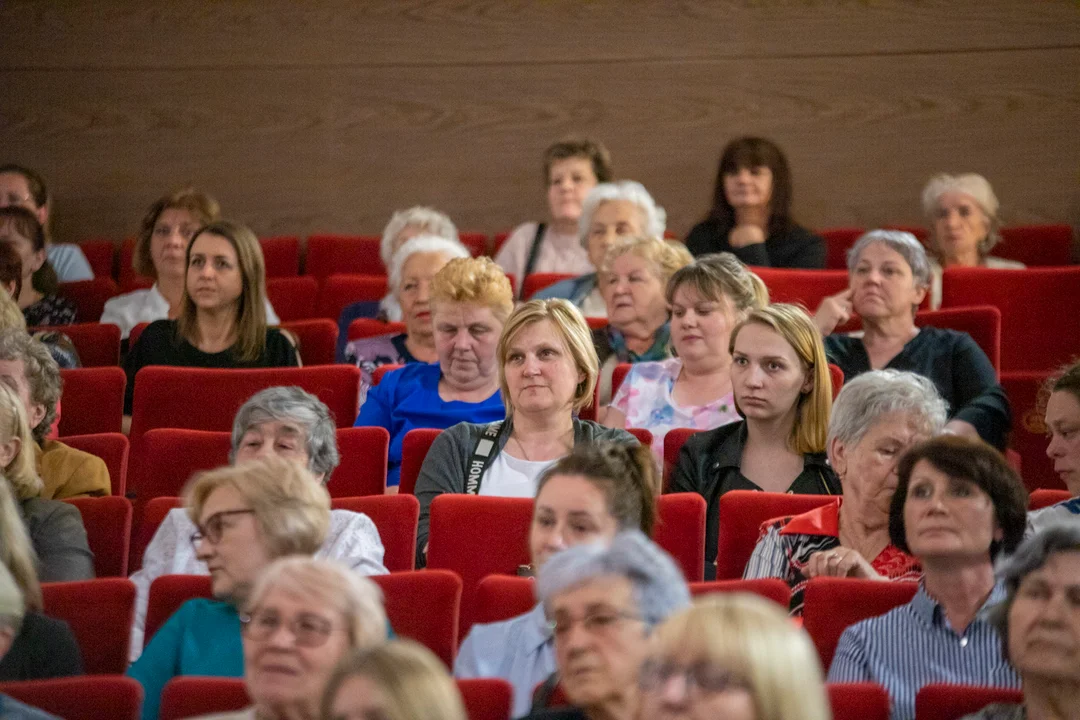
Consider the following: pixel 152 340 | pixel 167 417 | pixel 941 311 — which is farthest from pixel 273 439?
pixel 941 311

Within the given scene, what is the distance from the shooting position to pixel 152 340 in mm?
2713

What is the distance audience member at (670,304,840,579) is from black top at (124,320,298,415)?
89cm

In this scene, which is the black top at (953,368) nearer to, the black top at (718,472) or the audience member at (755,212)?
the black top at (718,472)

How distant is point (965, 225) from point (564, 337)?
1456 millimetres

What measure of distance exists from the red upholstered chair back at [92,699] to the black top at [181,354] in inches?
53.3

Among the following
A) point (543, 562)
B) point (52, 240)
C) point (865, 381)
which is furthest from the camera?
point (52, 240)

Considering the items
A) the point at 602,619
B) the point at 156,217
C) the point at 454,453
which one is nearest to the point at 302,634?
the point at 602,619

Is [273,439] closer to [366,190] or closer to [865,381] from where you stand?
[865,381]

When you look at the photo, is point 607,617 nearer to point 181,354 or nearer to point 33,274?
point 181,354

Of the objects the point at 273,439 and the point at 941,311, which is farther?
the point at 941,311

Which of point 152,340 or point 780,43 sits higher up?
point 780,43

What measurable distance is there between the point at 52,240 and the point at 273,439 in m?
1.98

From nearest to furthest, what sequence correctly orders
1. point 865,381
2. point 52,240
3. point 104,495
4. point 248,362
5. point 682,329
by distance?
point 865,381
point 104,495
point 682,329
point 248,362
point 52,240

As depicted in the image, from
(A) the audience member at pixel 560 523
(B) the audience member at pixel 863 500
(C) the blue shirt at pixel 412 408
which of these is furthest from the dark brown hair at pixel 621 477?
(C) the blue shirt at pixel 412 408
